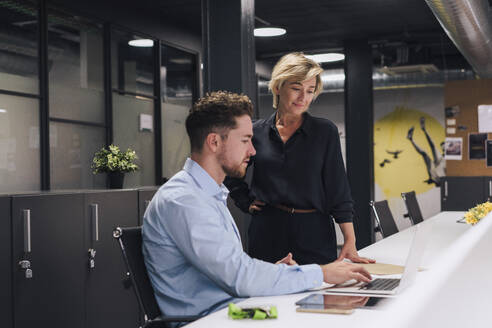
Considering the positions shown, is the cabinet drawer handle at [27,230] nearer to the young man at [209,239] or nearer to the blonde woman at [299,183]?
the blonde woman at [299,183]

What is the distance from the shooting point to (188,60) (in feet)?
25.5

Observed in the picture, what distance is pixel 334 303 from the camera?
1.53 metres

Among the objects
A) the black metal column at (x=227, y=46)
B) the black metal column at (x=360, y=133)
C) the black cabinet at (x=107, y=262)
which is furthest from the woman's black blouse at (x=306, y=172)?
the black metal column at (x=360, y=133)

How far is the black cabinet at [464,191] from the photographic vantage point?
Result: 8.46 meters

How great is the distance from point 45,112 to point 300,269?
404 centimetres

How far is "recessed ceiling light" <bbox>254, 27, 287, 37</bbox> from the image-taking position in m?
7.62

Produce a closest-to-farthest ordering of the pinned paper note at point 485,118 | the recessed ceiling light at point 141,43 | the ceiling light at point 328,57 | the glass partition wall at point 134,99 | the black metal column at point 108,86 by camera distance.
→ the black metal column at point 108,86 → the glass partition wall at point 134,99 → the recessed ceiling light at point 141,43 → the pinned paper note at point 485,118 → the ceiling light at point 328,57

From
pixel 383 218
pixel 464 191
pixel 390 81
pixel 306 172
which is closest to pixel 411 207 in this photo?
pixel 383 218

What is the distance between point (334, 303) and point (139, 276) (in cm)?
58

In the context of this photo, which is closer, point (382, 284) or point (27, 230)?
point (382, 284)

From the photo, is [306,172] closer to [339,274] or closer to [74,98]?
[339,274]

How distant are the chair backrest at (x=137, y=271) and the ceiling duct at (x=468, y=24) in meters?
3.71

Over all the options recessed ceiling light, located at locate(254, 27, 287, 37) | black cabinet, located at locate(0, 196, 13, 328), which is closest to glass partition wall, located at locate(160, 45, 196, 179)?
recessed ceiling light, located at locate(254, 27, 287, 37)

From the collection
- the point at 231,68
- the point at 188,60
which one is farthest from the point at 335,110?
the point at 231,68
